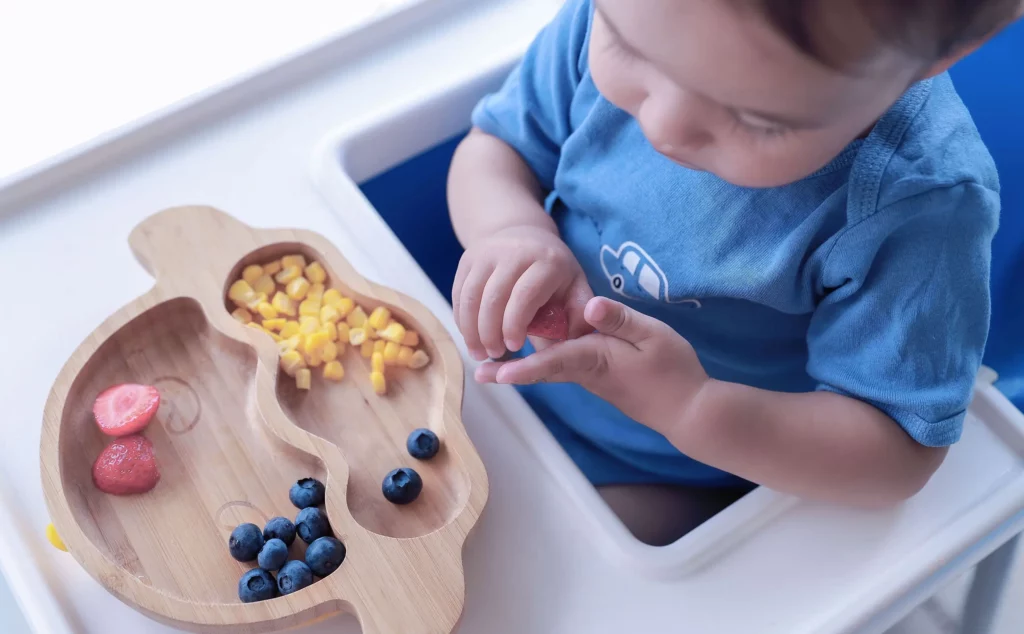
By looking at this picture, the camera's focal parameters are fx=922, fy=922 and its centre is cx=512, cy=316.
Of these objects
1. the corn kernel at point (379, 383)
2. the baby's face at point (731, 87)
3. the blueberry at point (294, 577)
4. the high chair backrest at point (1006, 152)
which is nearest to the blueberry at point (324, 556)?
the blueberry at point (294, 577)

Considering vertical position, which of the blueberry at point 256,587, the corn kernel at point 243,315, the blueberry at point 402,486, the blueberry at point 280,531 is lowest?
the blueberry at point 402,486

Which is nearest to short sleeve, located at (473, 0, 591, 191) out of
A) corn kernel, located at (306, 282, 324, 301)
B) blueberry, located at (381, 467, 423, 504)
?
corn kernel, located at (306, 282, 324, 301)

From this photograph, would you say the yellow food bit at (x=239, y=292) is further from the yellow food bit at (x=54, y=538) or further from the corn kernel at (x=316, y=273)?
the yellow food bit at (x=54, y=538)

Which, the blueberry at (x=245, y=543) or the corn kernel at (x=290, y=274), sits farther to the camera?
the corn kernel at (x=290, y=274)

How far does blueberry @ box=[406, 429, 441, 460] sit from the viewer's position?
2.08 ft

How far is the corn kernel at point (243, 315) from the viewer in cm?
70

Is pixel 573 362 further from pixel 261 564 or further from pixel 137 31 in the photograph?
pixel 137 31

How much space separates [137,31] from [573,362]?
944 millimetres

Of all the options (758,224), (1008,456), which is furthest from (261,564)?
(1008,456)

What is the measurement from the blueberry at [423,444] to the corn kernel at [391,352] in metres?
0.06

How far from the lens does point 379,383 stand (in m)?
0.67

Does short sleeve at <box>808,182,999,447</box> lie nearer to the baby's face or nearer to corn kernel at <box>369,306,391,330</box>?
the baby's face

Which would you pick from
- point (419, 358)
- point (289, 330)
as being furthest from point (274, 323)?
point (419, 358)

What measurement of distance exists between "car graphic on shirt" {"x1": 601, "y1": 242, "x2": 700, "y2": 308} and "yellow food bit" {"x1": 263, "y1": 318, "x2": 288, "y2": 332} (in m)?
0.27
